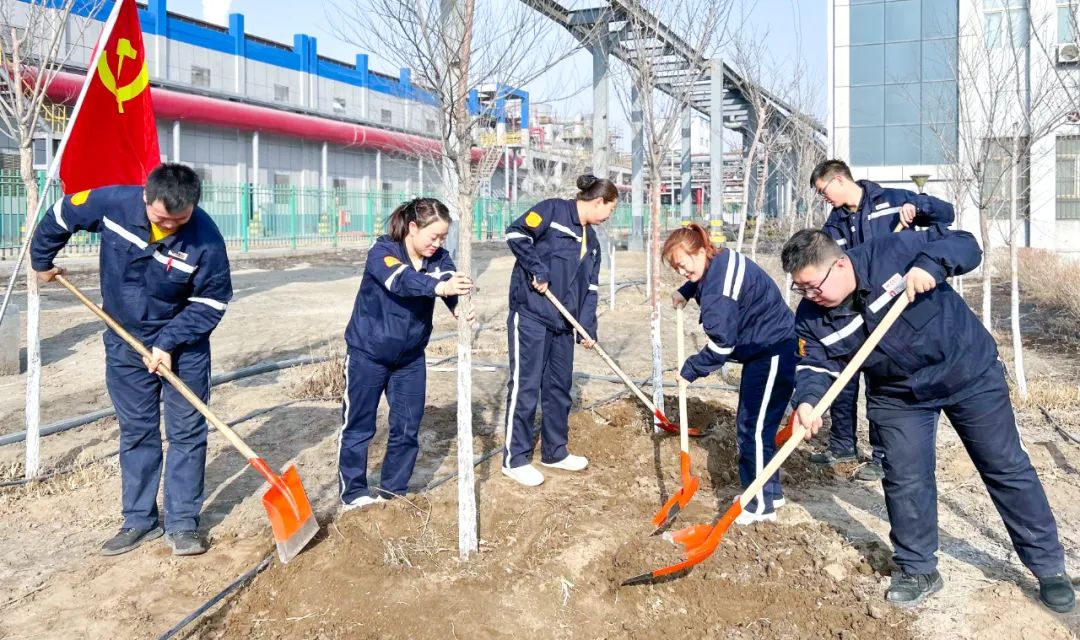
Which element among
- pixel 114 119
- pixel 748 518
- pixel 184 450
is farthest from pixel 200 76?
pixel 748 518

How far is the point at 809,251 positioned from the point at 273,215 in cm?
2025

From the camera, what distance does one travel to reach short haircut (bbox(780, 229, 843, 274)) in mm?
3000

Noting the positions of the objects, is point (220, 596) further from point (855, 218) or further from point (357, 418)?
point (855, 218)

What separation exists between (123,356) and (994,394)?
3.48m

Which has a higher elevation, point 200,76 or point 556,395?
point 200,76

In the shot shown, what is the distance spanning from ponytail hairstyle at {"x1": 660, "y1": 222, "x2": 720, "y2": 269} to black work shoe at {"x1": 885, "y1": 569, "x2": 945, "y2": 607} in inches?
60.4

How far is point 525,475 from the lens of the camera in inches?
181

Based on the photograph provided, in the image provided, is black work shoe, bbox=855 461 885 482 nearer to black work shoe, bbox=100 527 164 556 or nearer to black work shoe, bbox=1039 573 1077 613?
black work shoe, bbox=1039 573 1077 613

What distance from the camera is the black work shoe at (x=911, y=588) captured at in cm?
327

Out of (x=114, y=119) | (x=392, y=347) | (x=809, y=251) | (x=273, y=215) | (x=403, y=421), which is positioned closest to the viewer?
(x=809, y=251)

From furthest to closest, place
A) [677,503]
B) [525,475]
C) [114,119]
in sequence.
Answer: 1. [525,475]
2. [114,119]
3. [677,503]

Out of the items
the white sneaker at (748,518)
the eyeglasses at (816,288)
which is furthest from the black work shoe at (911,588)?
the eyeglasses at (816,288)

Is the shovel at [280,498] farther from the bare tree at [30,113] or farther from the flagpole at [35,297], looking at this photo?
the bare tree at [30,113]

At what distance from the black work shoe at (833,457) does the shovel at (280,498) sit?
2910 millimetres
